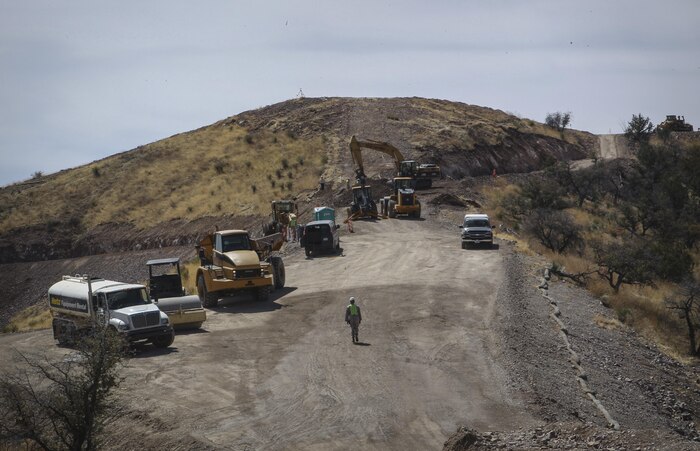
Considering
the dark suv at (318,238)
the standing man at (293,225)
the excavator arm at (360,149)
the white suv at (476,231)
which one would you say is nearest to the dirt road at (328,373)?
the dark suv at (318,238)

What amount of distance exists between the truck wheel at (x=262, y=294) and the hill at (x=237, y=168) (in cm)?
2799

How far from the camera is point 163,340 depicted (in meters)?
23.8

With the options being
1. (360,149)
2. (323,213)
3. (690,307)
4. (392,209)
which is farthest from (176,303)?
(360,149)

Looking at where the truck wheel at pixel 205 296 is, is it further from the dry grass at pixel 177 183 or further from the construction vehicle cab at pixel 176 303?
the dry grass at pixel 177 183

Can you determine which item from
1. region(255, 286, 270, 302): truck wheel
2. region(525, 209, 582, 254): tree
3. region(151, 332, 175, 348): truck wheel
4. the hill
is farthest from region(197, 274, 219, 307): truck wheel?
the hill

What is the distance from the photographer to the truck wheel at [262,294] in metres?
32.1

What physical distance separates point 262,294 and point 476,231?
16279 mm

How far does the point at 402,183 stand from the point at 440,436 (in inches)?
1628

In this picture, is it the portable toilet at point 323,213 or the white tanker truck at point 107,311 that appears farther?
the portable toilet at point 323,213

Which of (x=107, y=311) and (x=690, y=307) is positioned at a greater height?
(x=107, y=311)

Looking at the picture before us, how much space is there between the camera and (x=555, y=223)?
160ft

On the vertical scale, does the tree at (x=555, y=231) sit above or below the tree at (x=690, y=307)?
above

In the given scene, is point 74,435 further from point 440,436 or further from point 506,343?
point 506,343

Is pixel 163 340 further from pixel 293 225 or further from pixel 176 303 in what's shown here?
pixel 293 225
